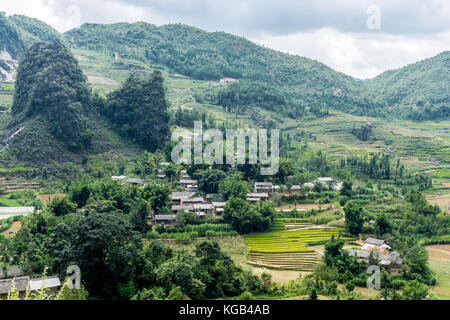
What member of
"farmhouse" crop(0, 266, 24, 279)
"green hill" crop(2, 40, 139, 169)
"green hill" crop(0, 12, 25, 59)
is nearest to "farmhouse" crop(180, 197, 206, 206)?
"farmhouse" crop(0, 266, 24, 279)

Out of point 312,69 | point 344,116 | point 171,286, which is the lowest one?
point 171,286

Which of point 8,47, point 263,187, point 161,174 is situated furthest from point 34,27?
point 263,187

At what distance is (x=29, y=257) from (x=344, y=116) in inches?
2205

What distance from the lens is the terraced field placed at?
21531mm

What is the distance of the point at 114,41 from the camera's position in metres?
89.7

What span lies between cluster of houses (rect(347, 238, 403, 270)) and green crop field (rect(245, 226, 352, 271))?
2.33m

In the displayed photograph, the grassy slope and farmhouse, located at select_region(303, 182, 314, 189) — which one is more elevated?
the grassy slope

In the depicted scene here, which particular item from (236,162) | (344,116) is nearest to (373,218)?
(236,162)

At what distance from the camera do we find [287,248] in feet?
76.8

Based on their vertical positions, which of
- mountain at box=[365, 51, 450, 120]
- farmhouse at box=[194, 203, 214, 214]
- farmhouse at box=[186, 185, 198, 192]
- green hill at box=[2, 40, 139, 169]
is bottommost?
farmhouse at box=[194, 203, 214, 214]

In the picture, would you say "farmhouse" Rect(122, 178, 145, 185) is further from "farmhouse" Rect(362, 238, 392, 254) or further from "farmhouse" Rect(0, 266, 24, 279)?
"farmhouse" Rect(362, 238, 392, 254)

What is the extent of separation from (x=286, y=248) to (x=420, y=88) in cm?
→ 7906

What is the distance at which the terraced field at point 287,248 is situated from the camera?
21.5 metres

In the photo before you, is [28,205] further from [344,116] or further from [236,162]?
[344,116]
